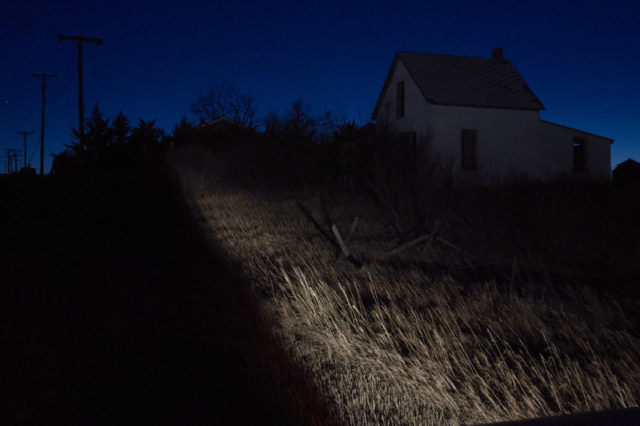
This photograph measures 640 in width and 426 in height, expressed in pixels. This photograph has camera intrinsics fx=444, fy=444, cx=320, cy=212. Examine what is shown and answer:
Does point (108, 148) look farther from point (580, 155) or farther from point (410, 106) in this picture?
point (580, 155)

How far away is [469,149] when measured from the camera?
64.0 ft

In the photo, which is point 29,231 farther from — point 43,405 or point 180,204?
point 43,405

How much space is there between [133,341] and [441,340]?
283cm

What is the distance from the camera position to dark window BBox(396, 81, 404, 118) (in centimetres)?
2109

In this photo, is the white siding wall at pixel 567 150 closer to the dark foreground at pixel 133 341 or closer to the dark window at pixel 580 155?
the dark window at pixel 580 155

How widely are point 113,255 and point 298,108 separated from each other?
45.9 feet

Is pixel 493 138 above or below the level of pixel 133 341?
above

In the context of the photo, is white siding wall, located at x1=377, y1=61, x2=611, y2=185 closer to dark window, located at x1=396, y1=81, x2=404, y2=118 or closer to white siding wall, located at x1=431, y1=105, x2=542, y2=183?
white siding wall, located at x1=431, y1=105, x2=542, y2=183

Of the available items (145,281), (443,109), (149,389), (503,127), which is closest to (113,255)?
(145,281)

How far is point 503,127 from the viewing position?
19797 millimetres

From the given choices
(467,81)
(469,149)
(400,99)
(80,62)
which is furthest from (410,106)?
(80,62)

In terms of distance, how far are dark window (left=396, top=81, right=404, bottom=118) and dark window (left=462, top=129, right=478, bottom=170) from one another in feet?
10.5

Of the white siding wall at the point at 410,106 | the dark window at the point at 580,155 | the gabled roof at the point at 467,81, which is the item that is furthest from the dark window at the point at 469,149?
the dark window at the point at 580,155

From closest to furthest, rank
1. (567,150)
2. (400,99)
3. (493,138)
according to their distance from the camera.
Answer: (493,138) → (567,150) → (400,99)
